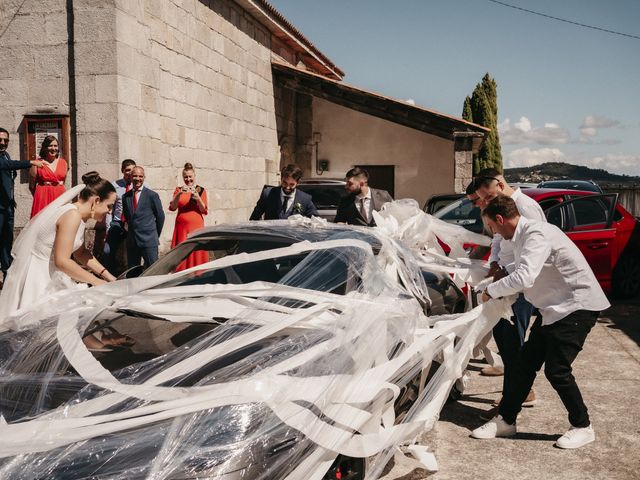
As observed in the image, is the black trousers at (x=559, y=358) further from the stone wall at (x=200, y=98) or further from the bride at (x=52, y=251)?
the stone wall at (x=200, y=98)

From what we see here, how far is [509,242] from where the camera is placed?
4.70 meters

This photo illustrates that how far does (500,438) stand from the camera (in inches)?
177

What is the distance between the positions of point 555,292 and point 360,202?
3197 millimetres

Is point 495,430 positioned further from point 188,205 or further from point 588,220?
point 188,205

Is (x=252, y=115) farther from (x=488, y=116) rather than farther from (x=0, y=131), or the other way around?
(x=488, y=116)

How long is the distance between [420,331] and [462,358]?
499 millimetres

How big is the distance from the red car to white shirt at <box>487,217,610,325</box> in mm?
3583

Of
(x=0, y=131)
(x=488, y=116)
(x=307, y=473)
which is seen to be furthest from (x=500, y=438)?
(x=488, y=116)

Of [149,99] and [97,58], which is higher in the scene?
[97,58]

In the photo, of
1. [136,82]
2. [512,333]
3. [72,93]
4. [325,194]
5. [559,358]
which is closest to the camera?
[559,358]

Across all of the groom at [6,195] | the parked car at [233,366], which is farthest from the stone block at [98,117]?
the parked car at [233,366]

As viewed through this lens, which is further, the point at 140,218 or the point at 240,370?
the point at 140,218

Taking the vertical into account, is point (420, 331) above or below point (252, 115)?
below

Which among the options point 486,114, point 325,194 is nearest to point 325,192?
point 325,194
